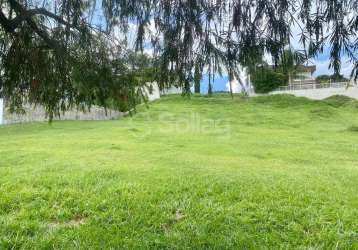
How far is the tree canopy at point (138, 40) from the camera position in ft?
6.07

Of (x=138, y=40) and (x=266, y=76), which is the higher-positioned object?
(x=138, y=40)

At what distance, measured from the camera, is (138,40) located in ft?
7.41

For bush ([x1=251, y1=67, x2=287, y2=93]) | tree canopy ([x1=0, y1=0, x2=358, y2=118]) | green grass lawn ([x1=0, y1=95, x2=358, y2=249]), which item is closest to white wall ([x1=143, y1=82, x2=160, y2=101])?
tree canopy ([x1=0, y1=0, x2=358, y2=118])

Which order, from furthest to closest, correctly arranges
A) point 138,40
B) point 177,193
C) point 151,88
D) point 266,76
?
point 177,193 → point 151,88 → point 138,40 → point 266,76

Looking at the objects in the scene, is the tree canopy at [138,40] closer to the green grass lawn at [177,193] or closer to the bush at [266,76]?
the bush at [266,76]

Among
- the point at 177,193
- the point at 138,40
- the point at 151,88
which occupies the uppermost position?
the point at 138,40

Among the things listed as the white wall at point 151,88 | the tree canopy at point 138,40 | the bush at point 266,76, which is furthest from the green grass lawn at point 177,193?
the bush at point 266,76

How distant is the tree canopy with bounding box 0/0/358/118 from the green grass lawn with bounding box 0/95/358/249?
1.20 meters

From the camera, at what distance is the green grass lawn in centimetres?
327

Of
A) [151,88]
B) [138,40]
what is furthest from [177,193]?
[138,40]

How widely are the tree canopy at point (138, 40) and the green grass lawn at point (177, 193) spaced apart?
3.95ft

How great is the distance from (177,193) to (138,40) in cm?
230

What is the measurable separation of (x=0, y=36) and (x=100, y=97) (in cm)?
81

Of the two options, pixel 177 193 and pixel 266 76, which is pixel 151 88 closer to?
pixel 266 76
